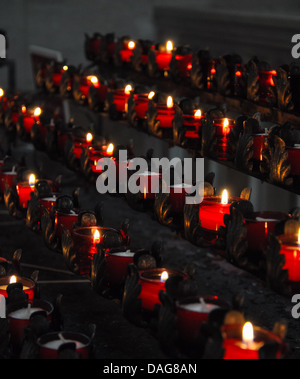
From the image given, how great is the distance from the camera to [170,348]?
2.04 m

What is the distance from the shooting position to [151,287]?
224 centimetres

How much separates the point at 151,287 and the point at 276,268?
1.14ft

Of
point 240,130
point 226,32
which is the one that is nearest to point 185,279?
point 240,130

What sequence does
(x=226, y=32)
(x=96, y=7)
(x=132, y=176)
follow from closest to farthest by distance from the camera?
(x=132, y=176), (x=226, y=32), (x=96, y=7)

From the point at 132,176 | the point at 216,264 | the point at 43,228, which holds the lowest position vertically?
the point at 216,264

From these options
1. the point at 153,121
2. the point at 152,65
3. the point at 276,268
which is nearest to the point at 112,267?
the point at 276,268

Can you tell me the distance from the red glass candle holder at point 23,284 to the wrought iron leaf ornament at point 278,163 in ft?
2.57

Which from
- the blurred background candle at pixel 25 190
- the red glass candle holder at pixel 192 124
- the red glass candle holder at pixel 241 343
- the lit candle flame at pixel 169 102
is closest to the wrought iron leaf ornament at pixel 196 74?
the lit candle flame at pixel 169 102

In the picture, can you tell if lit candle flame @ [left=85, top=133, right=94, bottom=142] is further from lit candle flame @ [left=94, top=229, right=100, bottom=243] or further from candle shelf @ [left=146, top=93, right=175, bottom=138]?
lit candle flame @ [left=94, top=229, right=100, bottom=243]

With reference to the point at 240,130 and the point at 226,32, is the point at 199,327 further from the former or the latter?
the point at 226,32

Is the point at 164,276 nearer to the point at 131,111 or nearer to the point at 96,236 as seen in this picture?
the point at 96,236

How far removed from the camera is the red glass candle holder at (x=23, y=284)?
2.42 meters

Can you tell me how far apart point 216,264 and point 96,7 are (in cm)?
542

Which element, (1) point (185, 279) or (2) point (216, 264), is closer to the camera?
(1) point (185, 279)
